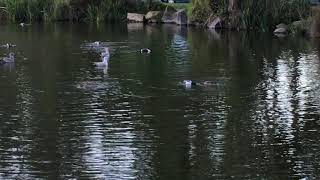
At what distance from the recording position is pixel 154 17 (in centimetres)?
5062

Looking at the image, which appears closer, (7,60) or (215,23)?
(7,60)

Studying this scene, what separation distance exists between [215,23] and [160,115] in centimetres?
2795

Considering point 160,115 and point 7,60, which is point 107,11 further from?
point 160,115

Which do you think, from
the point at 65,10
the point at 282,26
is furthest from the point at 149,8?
the point at 282,26

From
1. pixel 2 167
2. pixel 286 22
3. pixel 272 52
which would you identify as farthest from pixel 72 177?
pixel 286 22

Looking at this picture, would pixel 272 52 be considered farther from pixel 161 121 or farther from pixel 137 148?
pixel 137 148

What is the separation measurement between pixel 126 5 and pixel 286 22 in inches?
594

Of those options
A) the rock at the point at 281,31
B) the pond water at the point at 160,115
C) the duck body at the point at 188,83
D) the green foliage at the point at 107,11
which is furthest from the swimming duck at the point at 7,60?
the green foliage at the point at 107,11

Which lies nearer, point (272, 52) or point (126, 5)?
point (272, 52)

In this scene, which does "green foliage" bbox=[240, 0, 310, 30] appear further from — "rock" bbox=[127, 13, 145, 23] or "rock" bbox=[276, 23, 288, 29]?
"rock" bbox=[127, 13, 145, 23]

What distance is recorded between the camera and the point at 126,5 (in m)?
53.8

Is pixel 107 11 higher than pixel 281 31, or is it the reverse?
pixel 107 11

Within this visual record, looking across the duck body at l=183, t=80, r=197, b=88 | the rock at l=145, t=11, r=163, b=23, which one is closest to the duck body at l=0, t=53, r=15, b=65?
the duck body at l=183, t=80, r=197, b=88

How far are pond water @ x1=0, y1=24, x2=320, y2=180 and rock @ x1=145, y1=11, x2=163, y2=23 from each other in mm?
19663
